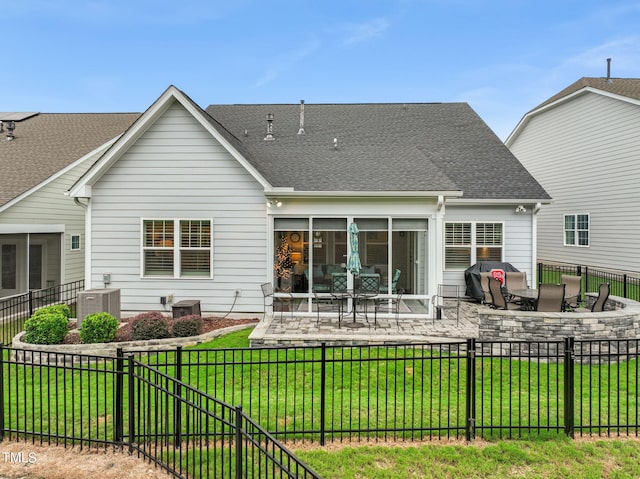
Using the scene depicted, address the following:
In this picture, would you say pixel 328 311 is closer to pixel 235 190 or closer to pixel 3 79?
pixel 235 190

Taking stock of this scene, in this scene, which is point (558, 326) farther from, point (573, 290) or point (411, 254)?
point (411, 254)

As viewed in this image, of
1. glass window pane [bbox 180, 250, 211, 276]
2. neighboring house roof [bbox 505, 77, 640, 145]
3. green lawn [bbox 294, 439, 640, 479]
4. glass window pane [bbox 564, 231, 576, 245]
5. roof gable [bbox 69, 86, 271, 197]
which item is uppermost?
neighboring house roof [bbox 505, 77, 640, 145]

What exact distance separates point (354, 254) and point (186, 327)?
425cm

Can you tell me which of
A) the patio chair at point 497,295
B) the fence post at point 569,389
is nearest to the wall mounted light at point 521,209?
the patio chair at point 497,295

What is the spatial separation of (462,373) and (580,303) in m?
5.67

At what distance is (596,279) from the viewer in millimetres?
16312

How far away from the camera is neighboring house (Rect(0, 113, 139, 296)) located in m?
12.6

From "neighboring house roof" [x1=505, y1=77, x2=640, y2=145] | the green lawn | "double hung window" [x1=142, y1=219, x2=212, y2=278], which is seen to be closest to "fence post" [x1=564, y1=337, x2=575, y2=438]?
the green lawn

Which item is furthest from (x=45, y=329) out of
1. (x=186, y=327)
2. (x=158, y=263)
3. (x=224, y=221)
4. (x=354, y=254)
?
(x=354, y=254)

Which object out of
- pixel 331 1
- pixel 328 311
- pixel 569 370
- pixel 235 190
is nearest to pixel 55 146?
pixel 235 190

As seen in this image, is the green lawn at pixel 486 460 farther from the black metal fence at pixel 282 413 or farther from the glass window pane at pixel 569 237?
the glass window pane at pixel 569 237

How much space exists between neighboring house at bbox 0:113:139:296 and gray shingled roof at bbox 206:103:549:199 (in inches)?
237

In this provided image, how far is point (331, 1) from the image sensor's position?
2298 centimetres

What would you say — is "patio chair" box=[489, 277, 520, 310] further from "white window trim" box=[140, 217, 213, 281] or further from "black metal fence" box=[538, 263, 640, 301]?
"white window trim" box=[140, 217, 213, 281]
